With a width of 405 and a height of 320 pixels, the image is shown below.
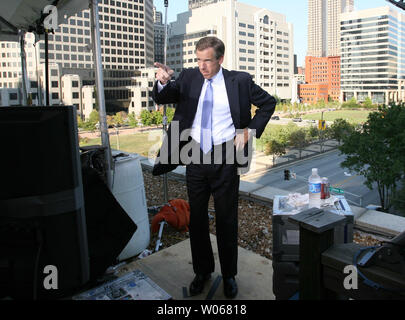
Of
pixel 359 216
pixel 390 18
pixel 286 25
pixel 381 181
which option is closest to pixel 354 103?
pixel 390 18

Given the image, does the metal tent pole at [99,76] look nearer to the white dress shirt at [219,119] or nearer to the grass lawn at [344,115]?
the white dress shirt at [219,119]

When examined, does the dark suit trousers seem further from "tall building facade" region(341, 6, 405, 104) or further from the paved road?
"tall building facade" region(341, 6, 405, 104)

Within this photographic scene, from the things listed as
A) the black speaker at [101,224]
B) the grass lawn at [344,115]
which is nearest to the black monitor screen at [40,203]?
the black speaker at [101,224]

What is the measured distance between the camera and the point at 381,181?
108 ft

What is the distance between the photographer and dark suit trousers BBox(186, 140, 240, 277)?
1.82 meters

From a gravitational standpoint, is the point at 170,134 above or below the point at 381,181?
above

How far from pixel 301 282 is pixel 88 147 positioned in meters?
1.50

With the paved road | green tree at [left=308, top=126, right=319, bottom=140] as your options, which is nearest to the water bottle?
the paved road

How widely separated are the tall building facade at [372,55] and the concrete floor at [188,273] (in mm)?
105899

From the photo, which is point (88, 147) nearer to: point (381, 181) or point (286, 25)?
point (381, 181)

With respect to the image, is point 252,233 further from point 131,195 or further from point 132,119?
point 132,119

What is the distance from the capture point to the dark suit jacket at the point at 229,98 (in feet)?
5.90

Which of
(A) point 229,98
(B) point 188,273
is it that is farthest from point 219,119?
(B) point 188,273

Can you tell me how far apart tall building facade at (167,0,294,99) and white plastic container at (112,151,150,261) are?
7222 cm
